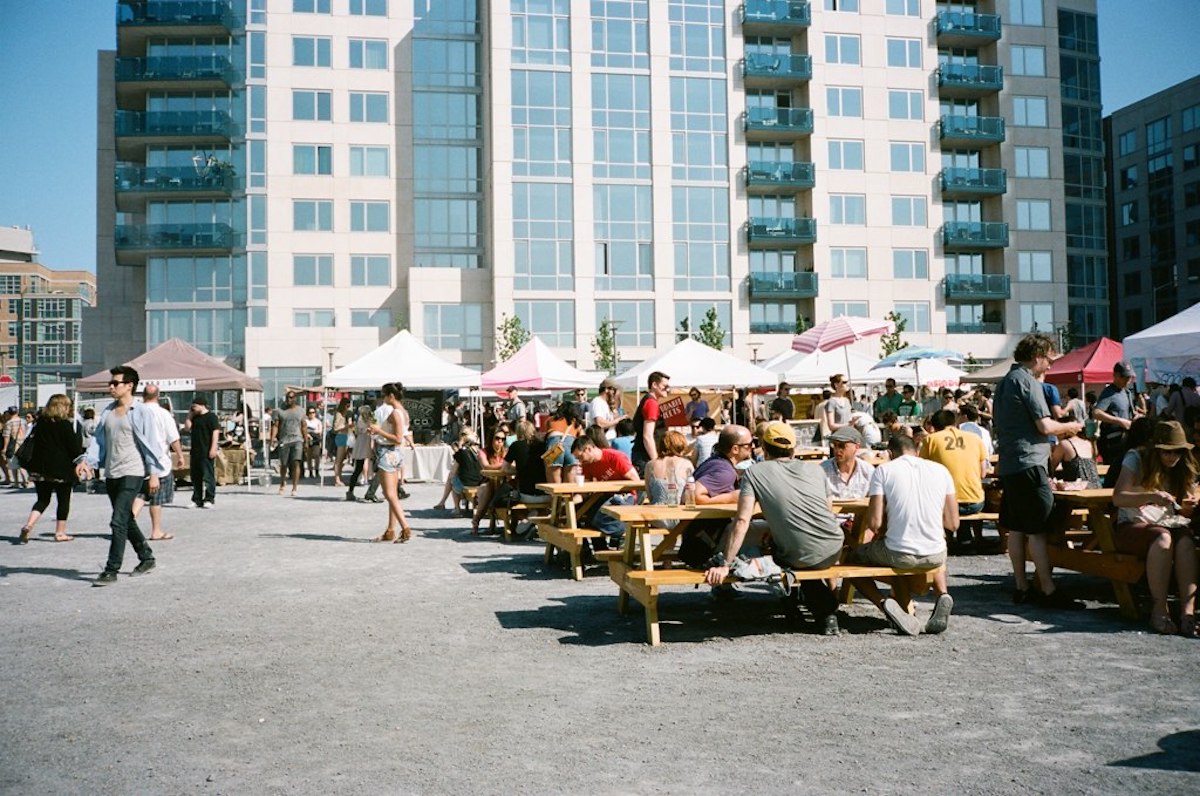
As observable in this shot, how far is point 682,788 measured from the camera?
154 inches

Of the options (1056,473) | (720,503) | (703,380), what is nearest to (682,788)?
(720,503)

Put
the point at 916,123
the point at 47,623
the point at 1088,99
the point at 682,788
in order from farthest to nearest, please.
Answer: the point at 1088,99 < the point at 916,123 < the point at 47,623 < the point at 682,788

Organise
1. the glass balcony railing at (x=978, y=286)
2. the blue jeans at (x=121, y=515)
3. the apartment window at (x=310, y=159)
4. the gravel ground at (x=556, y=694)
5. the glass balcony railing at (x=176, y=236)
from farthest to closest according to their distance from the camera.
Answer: the glass balcony railing at (x=978, y=286) → the apartment window at (x=310, y=159) → the glass balcony railing at (x=176, y=236) → the blue jeans at (x=121, y=515) → the gravel ground at (x=556, y=694)

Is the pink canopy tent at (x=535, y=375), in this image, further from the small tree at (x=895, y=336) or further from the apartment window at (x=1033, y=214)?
the apartment window at (x=1033, y=214)

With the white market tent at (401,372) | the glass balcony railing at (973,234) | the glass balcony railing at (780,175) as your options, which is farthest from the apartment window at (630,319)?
the white market tent at (401,372)

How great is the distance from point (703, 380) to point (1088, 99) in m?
49.9

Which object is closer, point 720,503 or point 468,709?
point 468,709

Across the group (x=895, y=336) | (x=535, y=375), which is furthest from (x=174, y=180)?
(x=895, y=336)

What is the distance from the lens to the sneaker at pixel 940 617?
6.61 metres

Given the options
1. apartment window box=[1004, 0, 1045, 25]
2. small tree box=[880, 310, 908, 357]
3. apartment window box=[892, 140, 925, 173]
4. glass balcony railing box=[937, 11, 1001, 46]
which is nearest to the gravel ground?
small tree box=[880, 310, 908, 357]

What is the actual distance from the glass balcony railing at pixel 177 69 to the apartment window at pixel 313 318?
1186 centimetres

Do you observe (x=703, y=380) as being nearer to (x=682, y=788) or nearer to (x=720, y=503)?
(x=720, y=503)

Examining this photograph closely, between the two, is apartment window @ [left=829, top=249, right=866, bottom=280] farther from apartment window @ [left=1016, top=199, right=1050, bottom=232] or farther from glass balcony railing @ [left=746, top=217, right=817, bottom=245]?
apartment window @ [left=1016, top=199, right=1050, bottom=232]

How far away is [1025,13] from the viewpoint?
176 feet
